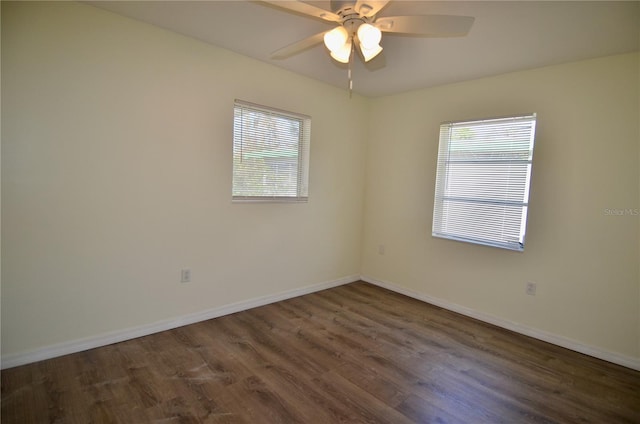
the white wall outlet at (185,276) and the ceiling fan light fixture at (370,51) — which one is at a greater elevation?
the ceiling fan light fixture at (370,51)

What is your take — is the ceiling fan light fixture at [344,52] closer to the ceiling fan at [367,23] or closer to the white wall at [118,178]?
Answer: the ceiling fan at [367,23]

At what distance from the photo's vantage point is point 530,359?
2525mm

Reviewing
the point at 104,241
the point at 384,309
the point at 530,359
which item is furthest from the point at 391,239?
the point at 104,241

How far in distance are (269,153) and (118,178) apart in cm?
139

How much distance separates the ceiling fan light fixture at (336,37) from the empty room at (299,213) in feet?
0.05

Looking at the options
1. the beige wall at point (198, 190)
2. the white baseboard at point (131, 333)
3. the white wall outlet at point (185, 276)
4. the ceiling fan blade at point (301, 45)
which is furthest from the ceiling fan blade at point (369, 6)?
the white baseboard at point (131, 333)

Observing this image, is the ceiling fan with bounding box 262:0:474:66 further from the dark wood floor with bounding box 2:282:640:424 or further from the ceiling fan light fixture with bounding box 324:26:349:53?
the dark wood floor with bounding box 2:282:640:424

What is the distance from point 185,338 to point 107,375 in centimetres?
60

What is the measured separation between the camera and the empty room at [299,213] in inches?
77.5

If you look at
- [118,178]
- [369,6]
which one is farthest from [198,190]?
[369,6]

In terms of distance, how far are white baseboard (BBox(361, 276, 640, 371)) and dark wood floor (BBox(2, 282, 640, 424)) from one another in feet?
0.32

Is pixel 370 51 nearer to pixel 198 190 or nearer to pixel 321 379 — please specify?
pixel 198 190

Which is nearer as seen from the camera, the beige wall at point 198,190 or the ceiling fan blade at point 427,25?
the ceiling fan blade at point 427,25

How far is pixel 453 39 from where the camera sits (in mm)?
2395
